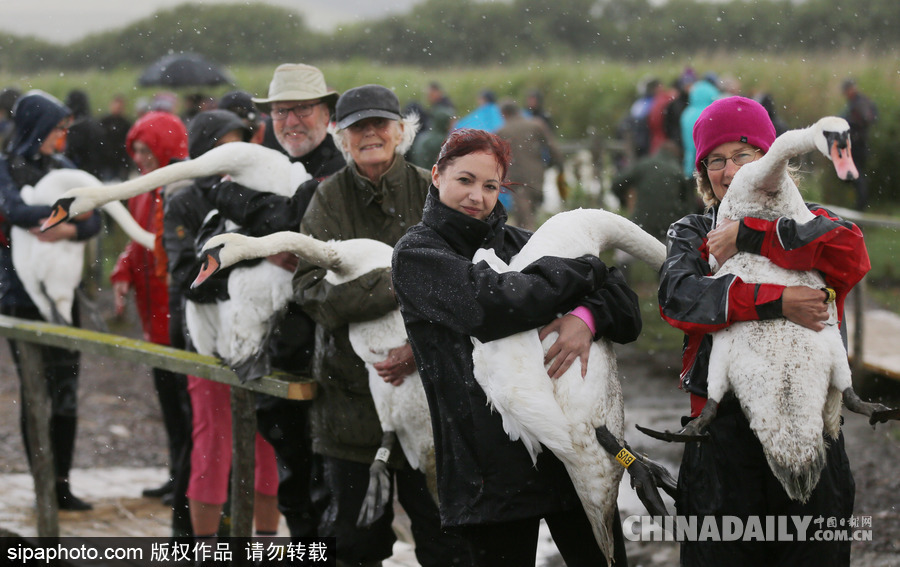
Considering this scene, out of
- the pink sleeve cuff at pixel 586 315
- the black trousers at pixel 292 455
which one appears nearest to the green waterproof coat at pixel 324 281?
the black trousers at pixel 292 455

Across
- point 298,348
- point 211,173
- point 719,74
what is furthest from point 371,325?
point 719,74

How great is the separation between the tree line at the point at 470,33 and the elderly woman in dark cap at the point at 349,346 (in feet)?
99.3

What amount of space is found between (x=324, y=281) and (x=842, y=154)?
2006mm

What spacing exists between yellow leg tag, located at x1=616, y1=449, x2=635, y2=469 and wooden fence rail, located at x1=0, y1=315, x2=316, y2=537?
5.43ft

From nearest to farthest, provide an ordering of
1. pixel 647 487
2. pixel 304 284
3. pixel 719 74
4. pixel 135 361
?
pixel 647 487
pixel 304 284
pixel 135 361
pixel 719 74

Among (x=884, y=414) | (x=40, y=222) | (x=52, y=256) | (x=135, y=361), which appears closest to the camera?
(x=884, y=414)

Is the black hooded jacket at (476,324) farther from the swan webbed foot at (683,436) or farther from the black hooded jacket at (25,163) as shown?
the black hooded jacket at (25,163)

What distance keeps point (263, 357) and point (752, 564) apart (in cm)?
225

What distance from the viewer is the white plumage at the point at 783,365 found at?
2645mm

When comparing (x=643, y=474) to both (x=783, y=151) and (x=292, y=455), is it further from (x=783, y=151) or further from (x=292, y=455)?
(x=292, y=455)

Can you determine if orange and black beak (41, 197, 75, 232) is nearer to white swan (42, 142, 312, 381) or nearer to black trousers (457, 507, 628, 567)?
white swan (42, 142, 312, 381)

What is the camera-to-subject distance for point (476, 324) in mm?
2795

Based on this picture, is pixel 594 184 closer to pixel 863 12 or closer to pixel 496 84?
pixel 496 84

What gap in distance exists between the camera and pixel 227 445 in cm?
495
